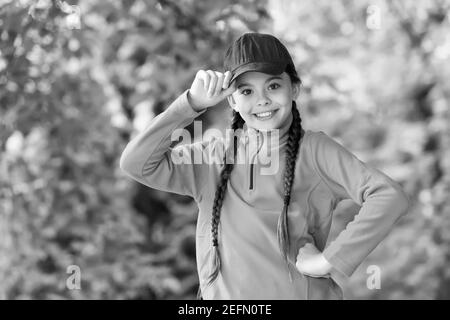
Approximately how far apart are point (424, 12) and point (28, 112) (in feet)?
7.00

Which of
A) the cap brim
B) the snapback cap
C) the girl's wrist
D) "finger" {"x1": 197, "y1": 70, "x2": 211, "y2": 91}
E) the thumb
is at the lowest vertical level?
the girl's wrist

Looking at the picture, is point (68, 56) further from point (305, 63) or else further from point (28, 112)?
point (305, 63)

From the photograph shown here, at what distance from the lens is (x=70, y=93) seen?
129 inches

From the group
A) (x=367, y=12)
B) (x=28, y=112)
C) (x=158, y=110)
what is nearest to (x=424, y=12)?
(x=367, y=12)

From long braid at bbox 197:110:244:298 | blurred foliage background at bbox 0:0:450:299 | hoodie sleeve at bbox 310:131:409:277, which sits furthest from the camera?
blurred foliage background at bbox 0:0:450:299

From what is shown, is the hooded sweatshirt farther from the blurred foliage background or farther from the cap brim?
the blurred foliage background

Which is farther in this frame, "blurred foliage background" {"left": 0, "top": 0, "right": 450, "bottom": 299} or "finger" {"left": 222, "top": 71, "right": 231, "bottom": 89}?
"blurred foliage background" {"left": 0, "top": 0, "right": 450, "bottom": 299}

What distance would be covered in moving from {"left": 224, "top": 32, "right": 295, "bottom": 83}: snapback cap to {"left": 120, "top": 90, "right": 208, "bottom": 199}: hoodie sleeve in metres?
0.13

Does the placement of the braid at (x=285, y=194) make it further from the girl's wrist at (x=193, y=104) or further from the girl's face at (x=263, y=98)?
the girl's wrist at (x=193, y=104)

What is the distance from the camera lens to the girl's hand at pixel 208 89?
56.6 inches

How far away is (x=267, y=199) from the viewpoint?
58.1 inches

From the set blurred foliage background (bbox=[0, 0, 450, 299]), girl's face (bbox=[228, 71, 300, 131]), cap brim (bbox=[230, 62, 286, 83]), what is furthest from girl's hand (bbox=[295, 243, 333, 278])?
blurred foliage background (bbox=[0, 0, 450, 299])

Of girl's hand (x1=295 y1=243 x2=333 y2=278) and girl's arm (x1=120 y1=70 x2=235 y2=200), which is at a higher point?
girl's arm (x1=120 y1=70 x2=235 y2=200)

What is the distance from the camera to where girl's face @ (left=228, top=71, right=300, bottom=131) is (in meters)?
1.48
